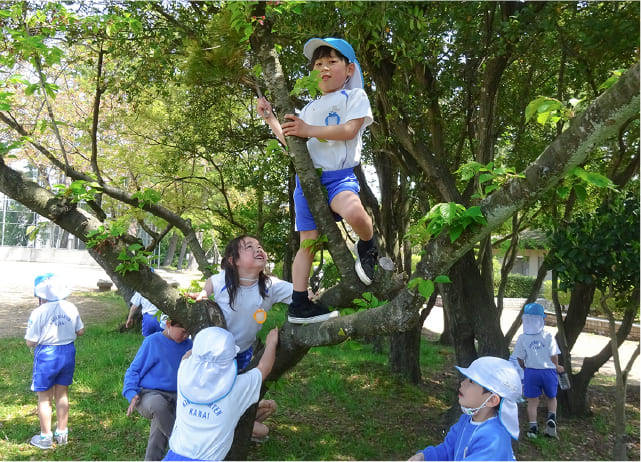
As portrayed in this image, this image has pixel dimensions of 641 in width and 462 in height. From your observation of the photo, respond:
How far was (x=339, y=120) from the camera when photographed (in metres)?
2.89

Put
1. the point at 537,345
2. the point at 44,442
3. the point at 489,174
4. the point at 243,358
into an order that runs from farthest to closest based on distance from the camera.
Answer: the point at 537,345 < the point at 44,442 < the point at 243,358 < the point at 489,174

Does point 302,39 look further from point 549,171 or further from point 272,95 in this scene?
point 549,171

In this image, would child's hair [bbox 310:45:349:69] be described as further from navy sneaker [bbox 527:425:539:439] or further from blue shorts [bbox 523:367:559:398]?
navy sneaker [bbox 527:425:539:439]

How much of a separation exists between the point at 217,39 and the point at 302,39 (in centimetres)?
90

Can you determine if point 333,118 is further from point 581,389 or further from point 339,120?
point 581,389

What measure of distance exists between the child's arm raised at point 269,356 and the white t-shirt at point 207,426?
24cm

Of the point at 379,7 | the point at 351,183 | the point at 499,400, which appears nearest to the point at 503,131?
the point at 379,7

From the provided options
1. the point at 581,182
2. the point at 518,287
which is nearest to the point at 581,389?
the point at 581,182

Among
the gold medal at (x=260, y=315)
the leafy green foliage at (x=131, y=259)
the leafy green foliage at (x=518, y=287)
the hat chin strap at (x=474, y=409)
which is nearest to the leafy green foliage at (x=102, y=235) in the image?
the leafy green foliage at (x=131, y=259)

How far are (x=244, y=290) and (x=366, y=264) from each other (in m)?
0.90

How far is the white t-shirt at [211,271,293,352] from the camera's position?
324 cm

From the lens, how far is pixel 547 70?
22.9 ft

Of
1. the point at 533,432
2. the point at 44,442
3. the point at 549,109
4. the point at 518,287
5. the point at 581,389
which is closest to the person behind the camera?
the point at 549,109

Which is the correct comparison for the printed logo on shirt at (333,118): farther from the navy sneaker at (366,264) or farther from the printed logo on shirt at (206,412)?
the printed logo on shirt at (206,412)
